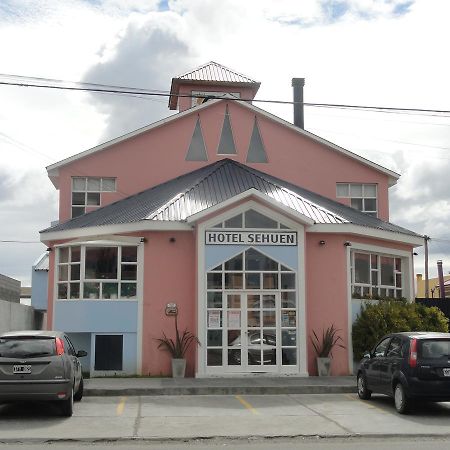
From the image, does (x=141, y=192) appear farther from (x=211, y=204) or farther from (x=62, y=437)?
(x=62, y=437)

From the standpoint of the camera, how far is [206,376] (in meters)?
19.0

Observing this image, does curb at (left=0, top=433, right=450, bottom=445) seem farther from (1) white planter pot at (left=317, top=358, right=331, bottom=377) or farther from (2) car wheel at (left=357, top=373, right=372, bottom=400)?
(1) white planter pot at (left=317, top=358, right=331, bottom=377)

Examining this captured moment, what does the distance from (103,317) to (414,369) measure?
32.4 ft

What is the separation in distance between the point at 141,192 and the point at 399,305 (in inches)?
375

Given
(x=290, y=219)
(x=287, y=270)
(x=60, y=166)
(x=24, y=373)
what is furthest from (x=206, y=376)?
(x=60, y=166)

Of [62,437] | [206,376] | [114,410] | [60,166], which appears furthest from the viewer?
[60,166]

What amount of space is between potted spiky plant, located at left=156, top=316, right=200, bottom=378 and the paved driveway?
3407 mm

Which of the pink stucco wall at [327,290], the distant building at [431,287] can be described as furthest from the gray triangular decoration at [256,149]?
the distant building at [431,287]

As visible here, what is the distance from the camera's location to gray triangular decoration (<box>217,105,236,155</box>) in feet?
82.3

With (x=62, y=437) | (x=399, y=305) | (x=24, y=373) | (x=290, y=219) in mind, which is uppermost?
(x=290, y=219)

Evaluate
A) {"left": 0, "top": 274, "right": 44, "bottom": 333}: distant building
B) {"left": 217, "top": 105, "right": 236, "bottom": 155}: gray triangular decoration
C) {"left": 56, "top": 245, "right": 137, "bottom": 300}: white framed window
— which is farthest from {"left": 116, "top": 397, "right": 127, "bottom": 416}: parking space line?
{"left": 217, "top": 105, "right": 236, "bottom": 155}: gray triangular decoration

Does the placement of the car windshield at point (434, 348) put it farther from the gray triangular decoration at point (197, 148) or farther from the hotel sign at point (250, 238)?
the gray triangular decoration at point (197, 148)

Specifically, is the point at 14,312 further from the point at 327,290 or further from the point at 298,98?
the point at 298,98

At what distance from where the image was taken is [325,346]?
1969cm
